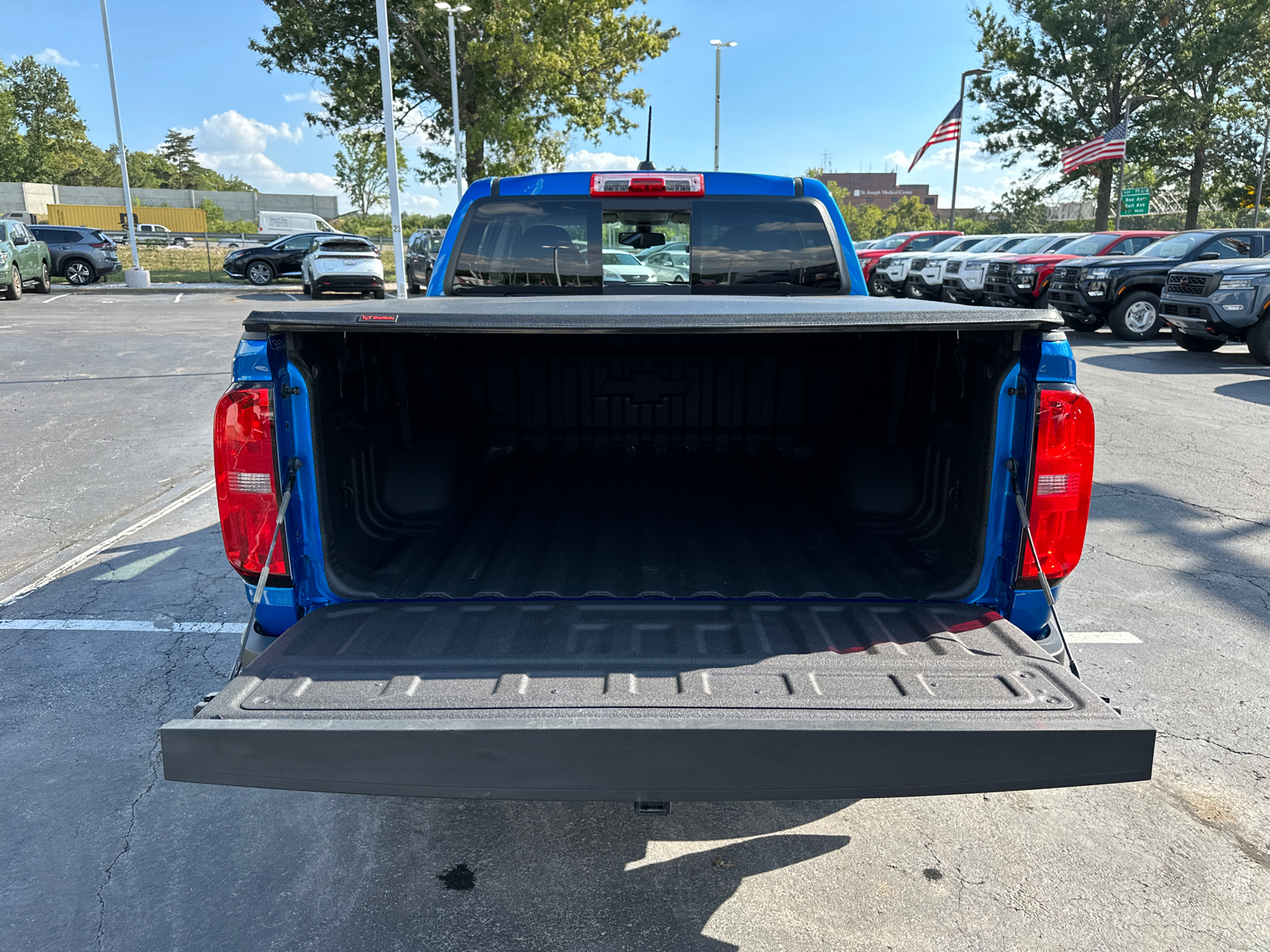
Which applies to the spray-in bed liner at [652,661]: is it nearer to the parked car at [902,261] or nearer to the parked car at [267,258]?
the parked car at [902,261]

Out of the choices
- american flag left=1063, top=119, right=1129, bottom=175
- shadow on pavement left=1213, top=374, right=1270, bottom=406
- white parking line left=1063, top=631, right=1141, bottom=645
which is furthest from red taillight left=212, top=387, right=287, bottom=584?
american flag left=1063, top=119, right=1129, bottom=175

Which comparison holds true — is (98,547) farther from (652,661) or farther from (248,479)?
(652,661)

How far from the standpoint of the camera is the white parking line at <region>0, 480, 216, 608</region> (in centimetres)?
468

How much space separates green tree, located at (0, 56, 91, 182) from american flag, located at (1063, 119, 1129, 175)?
226 feet

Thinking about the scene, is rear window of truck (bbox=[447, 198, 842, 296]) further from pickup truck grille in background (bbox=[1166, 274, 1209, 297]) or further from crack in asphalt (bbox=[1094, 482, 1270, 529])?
pickup truck grille in background (bbox=[1166, 274, 1209, 297])

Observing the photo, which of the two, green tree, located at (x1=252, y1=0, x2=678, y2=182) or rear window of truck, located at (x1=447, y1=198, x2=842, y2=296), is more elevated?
green tree, located at (x1=252, y1=0, x2=678, y2=182)

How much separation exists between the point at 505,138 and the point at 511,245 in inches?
1163

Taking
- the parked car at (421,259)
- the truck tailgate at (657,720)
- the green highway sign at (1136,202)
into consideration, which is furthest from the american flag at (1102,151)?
the truck tailgate at (657,720)

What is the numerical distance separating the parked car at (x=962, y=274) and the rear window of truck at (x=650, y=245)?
1544 cm

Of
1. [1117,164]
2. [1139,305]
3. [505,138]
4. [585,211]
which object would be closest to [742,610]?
[585,211]

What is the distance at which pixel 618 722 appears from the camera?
184cm

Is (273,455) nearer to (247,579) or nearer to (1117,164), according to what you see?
(247,579)

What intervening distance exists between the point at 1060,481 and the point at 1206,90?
127 feet

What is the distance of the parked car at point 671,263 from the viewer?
167 inches
